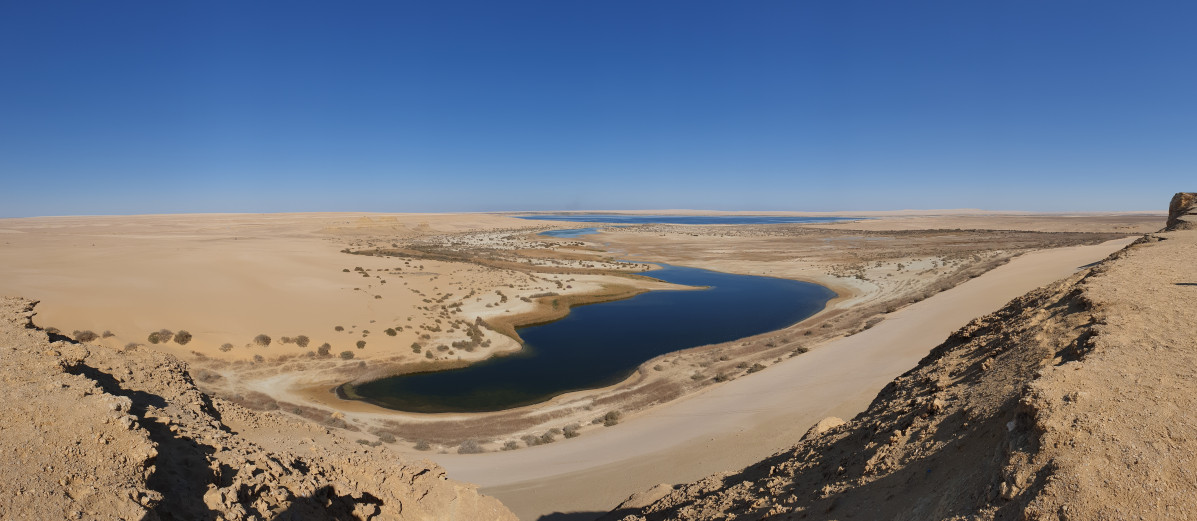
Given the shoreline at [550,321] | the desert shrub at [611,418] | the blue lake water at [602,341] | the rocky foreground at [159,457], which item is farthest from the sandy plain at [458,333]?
the rocky foreground at [159,457]

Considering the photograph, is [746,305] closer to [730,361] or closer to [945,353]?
[730,361]

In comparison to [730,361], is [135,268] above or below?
above

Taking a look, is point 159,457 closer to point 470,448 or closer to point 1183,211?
point 470,448

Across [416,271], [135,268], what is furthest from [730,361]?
[135,268]

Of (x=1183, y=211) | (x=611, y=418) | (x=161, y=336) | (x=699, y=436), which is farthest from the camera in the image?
(x=161, y=336)

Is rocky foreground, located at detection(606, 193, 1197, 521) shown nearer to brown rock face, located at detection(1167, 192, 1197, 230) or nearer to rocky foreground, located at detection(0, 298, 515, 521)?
rocky foreground, located at detection(0, 298, 515, 521)

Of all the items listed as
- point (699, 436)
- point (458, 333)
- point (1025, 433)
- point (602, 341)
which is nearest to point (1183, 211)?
point (699, 436)

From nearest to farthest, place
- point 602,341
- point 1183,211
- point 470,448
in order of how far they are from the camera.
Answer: point 470,448, point 1183,211, point 602,341
